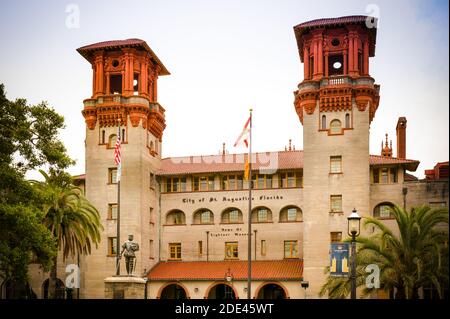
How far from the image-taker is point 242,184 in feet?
214

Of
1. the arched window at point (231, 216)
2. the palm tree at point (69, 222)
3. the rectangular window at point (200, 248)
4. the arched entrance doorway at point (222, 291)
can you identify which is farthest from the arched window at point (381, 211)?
the palm tree at point (69, 222)

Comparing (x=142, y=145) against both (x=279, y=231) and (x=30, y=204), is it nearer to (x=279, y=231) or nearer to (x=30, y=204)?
(x=279, y=231)

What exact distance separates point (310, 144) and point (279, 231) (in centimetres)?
939

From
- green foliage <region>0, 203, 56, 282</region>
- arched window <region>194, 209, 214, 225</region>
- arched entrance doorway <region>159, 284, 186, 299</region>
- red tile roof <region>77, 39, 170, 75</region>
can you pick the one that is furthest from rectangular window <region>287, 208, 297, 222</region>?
green foliage <region>0, 203, 56, 282</region>

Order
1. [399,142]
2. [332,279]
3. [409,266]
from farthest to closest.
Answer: [399,142] → [332,279] → [409,266]

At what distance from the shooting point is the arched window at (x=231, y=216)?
214 feet

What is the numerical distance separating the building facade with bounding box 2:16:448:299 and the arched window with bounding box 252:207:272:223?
11 cm

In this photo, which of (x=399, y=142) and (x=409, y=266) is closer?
(x=409, y=266)

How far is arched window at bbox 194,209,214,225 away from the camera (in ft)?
217

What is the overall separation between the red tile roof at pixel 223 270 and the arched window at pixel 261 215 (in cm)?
390

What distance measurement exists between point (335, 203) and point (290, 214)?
21.4 feet

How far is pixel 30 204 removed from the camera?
39.7m
